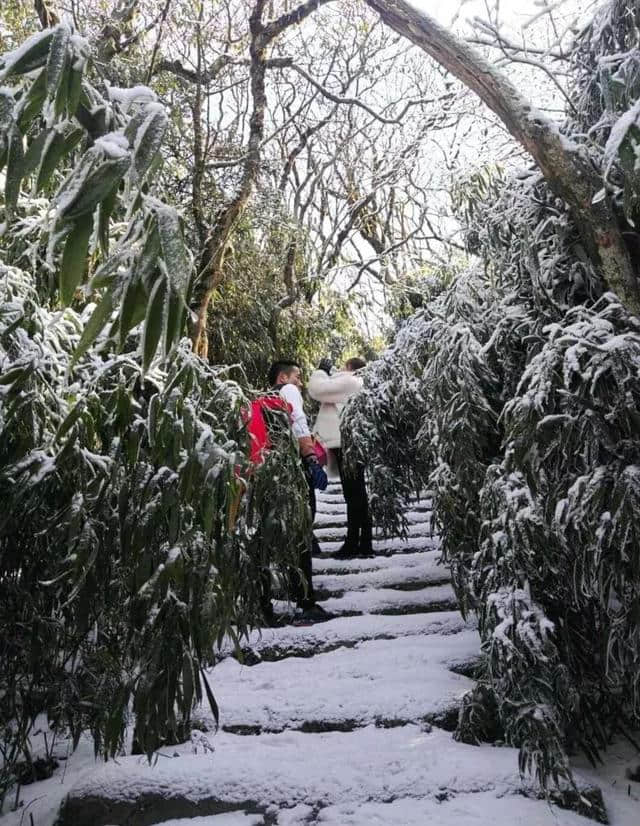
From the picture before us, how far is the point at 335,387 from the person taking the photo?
5.43 metres

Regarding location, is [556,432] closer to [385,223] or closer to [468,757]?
[468,757]

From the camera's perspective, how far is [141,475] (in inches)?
81.3

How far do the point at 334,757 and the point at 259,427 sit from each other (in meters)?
1.36

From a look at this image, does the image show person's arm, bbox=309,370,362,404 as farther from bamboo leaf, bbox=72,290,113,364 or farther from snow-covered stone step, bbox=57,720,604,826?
bamboo leaf, bbox=72,290,113,364

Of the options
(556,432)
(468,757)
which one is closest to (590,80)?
(556,432)

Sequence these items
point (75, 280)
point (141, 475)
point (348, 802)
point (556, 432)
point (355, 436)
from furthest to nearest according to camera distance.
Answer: point (355, 436), point (348, 802), point (556, 432), point (141, 475), point (75, 280)

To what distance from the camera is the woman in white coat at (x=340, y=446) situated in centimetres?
514

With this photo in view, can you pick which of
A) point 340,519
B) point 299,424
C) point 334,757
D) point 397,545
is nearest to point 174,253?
point 334,757

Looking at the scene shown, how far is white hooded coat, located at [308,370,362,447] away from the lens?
5.40 metres

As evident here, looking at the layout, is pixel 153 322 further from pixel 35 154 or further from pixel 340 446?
pixel 340 446

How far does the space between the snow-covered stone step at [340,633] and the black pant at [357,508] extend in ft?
3.72

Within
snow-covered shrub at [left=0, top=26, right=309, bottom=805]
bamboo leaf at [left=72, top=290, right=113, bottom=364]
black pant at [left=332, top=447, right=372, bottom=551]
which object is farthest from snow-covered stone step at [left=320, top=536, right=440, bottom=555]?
bamboo leaf at [left=72, top=290, right=113, bottom=364]

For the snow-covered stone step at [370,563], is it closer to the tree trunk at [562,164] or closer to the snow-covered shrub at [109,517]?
the snow-covered shrub at [109,517]

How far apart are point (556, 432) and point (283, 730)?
1749 millimetres
